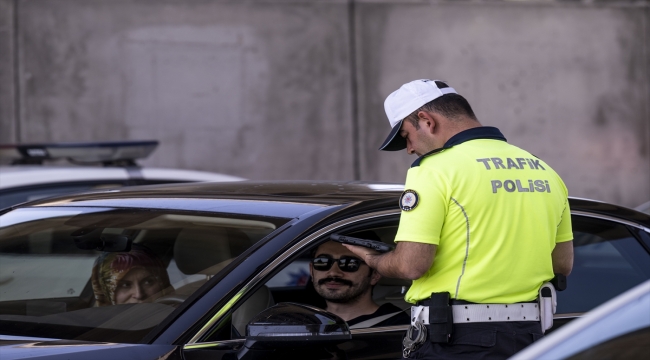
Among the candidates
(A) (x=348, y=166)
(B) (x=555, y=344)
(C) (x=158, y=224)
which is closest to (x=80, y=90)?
(A) (x=348, y=166)

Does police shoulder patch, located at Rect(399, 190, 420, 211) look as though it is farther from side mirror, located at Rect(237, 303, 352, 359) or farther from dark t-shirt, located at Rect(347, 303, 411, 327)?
dark t-shirt, located at Rect(347, 303, 411, 327)

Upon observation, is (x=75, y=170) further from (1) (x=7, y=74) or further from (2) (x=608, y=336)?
(1) (x=7, y=74)

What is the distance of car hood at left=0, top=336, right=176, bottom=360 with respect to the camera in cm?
233

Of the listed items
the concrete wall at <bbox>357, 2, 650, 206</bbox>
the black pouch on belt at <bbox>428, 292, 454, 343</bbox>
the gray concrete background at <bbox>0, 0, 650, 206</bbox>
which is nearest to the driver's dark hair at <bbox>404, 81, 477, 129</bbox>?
the black pouch on belt at <bbox>428, 292, 454, 343</bbox>

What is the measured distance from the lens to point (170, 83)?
10.4 meters

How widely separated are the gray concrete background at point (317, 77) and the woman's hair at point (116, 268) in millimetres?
7122

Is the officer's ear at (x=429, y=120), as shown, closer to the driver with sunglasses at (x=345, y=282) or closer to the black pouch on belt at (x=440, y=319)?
the black pouch on belt at (x=440, y=319)

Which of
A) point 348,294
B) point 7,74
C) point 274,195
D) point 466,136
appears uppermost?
point 7,74

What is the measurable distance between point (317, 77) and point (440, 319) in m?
8.34

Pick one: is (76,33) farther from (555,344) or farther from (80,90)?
(555,344)

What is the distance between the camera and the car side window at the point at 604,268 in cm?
329

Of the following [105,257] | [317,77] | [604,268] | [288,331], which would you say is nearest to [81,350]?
[288,331]

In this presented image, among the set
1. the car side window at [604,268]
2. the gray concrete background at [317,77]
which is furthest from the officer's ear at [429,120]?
the gray concrete background at [317,77]

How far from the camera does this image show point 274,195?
299cm
